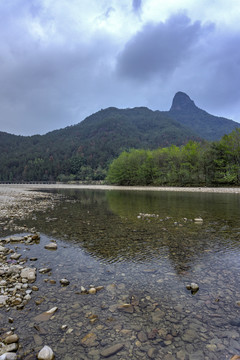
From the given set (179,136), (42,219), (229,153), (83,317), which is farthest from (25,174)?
(83,317)

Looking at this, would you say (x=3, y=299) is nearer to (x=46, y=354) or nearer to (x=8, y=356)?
(x=8, y=356)

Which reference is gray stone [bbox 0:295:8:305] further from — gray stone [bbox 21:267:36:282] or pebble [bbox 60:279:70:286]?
pebble [bbox 60:279:70:286]

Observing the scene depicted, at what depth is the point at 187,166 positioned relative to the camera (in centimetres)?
6794

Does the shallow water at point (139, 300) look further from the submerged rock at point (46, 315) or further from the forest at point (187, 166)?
the forest at point (187, 166)

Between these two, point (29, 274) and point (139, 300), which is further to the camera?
point (29, 274)

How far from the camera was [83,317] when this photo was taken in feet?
13.8

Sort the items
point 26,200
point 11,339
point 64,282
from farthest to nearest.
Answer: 1. point 26,200
2. point 64,282
3. point 11,339

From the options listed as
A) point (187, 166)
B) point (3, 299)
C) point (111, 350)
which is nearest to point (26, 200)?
point (3, 299)

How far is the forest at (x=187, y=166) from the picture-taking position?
58.7 metres

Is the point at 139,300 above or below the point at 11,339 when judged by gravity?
below

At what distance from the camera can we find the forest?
58688 millimetres

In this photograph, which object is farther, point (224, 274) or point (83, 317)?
point (224, 274)

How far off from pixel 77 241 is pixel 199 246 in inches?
219

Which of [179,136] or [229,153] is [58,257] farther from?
[179,136]
